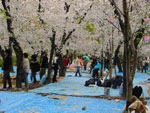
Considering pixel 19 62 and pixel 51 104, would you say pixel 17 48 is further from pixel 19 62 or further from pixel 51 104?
pixel 51 104

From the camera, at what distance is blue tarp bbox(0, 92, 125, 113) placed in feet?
20.0

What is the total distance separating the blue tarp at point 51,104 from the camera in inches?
239

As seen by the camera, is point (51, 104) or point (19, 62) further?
point (19, 62)

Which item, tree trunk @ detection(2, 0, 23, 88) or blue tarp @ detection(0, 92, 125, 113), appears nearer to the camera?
blue tarp @ detection(0, 92, 125, 113)

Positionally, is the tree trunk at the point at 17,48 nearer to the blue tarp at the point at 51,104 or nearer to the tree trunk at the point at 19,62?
the tree trunk at the point at 19,62

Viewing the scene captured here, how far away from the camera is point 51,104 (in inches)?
265

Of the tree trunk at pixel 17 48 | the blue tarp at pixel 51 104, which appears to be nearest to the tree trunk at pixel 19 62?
the tree trunk at pixel 17 48

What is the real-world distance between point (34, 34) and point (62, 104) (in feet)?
27.6

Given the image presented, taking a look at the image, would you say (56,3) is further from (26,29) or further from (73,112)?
(73,112)

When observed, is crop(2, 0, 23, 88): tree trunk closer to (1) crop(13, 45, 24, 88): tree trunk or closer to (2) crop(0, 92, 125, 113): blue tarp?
(1) crop(13, 45, 24, 88): tree trunk

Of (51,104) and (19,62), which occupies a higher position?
(19,62)

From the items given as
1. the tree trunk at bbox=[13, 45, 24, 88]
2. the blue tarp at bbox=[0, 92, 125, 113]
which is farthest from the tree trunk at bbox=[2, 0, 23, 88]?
the blue tarp at bbox=[0, 92, 125, 113]

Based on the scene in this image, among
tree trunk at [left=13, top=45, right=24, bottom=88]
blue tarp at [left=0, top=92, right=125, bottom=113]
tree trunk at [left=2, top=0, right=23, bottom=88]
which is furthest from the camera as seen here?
tree trunk at [left=13, top=45, right=24, bottom=88]

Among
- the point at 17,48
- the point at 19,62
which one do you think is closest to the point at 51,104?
the point at 19,62
